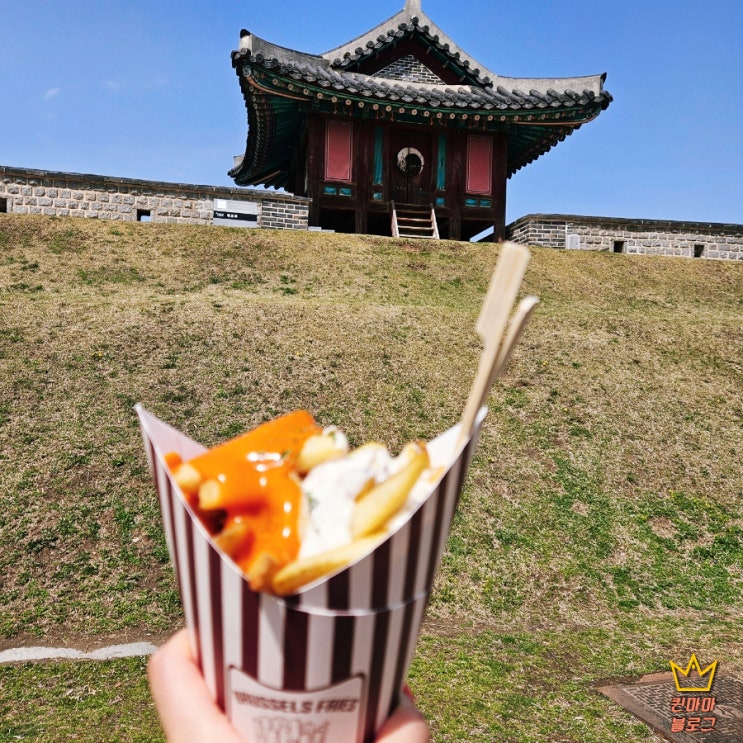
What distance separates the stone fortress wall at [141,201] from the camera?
14.1 m

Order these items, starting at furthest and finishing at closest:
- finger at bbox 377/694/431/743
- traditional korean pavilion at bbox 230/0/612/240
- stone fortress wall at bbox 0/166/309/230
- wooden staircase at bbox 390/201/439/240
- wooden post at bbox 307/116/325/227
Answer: wooden staircase at bbox 390/201/439/240, wooden post at bbox 307/116/325/227, traditional korean pavilion at bbox 230/0/612/240, stone fortress wall at bbox 0/166/309/230, finger at bbox 377/694/431/743

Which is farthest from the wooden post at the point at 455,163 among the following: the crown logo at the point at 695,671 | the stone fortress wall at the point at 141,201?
the crown logo at the point at 695,671

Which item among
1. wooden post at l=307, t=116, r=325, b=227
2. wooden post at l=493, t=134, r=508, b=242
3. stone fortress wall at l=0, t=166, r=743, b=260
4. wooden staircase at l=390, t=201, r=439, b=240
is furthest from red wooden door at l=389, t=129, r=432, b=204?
stone fortress wall at l=0, t=166, r=743, b=260

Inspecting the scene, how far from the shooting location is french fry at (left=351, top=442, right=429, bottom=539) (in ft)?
4.16

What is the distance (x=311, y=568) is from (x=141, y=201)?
1500 cm

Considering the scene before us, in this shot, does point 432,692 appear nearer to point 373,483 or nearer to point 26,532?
point 373,483

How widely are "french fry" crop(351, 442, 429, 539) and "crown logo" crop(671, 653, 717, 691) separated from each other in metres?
4.22

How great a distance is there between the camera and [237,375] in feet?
28.5

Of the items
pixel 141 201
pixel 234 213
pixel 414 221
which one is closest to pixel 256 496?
pixel 234 213


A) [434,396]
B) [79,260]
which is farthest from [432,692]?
[79,260]

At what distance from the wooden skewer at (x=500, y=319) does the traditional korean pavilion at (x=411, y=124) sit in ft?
47.0

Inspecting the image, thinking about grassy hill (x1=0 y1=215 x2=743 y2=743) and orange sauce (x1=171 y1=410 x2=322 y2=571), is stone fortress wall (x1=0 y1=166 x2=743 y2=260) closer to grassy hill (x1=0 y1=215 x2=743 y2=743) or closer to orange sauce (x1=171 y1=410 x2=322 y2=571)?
grassy hill (x1=0 y1=215 x2=743 y2=743)

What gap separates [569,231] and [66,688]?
1492 centimetres

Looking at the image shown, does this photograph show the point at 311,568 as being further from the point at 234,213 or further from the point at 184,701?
the point at 234,213
